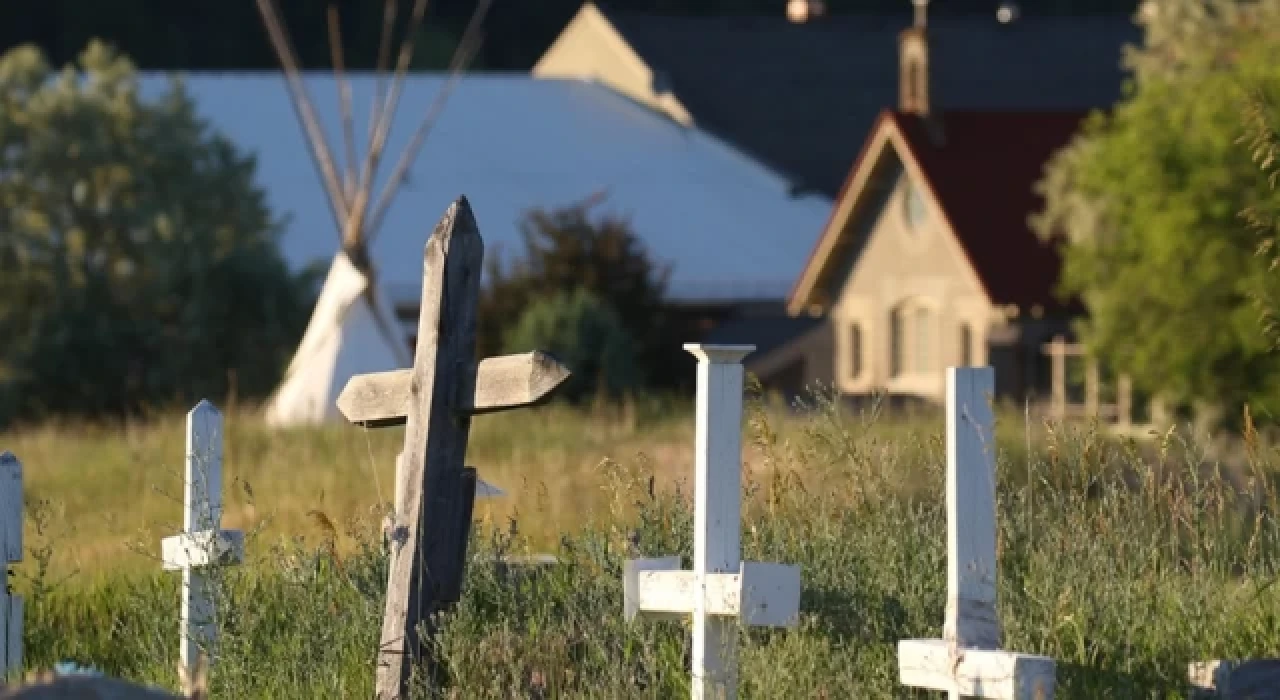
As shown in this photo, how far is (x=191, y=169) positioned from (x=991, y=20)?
82.1ft

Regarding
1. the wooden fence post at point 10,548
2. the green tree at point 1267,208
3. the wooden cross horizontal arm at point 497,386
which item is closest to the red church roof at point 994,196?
the green tree at point 1267,208

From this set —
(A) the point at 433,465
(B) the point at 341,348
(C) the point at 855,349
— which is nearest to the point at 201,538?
(A) the point at 433,465

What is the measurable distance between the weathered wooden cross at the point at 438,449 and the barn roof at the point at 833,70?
167 ft

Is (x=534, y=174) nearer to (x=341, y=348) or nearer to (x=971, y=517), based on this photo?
(x=341, y=348)

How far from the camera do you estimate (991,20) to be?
208 feet

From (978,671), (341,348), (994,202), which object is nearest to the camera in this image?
(978,671)

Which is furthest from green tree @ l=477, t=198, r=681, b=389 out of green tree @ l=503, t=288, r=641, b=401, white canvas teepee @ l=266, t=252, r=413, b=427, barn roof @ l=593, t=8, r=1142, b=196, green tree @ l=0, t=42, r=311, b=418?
barn roof @ l=593, t=8, r=1142, b=196

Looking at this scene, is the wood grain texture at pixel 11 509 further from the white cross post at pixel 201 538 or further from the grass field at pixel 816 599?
the white cross post at pixel 201 538

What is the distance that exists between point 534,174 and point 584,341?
24908 mm

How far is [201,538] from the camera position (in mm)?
7891

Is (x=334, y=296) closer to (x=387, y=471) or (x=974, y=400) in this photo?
(x=387, y=471)

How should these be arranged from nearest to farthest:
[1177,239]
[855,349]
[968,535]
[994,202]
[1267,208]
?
[968,535], [1267,208], [1177,239], [994,202], [855,349]

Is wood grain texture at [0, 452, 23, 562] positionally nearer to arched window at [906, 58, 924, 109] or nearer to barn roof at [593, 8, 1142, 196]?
arched window at [906, 58, 924, 109]

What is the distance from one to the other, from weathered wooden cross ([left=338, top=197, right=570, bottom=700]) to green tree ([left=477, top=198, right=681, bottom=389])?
2910 centimetres
